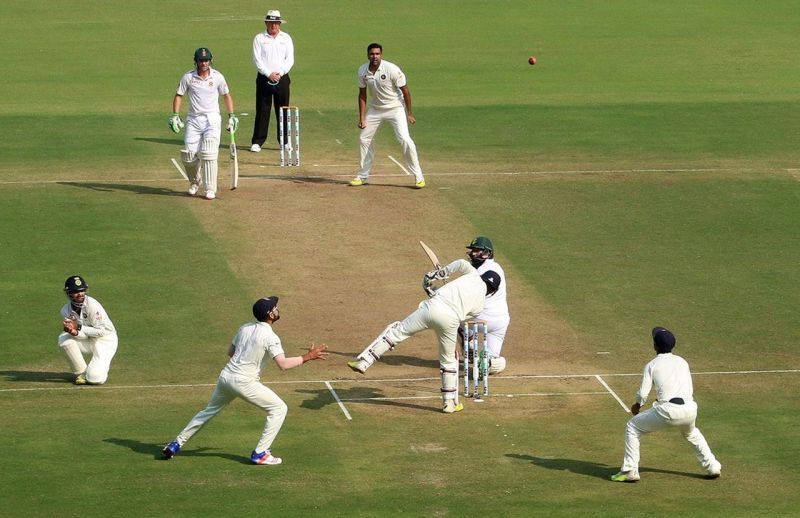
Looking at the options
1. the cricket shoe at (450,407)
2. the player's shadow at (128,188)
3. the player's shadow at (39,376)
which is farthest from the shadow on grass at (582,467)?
the player's shadow at (128,188)

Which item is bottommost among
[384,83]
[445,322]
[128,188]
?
[445,322]

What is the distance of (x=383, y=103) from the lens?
2588 cm

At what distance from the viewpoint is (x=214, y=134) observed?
25.2m

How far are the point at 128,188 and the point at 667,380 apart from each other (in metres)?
14.3

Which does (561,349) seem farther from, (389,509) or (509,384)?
(389,509)

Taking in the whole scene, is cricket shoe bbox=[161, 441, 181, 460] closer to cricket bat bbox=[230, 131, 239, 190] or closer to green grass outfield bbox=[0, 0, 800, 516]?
green grass outfield bbox=[0, 0, 800, 516]

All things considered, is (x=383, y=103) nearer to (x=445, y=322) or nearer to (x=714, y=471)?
(x=445, y=322)

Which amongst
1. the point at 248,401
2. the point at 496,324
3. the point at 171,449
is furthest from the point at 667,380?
the point at 171,449

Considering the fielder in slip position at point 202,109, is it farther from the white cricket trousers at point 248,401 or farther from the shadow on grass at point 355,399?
the white cricket trousers at point 248,401

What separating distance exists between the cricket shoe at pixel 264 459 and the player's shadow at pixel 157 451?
20cm

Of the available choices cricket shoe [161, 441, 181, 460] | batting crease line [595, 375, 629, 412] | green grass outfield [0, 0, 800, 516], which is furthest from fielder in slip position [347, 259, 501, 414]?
cricket shoe [161, 441, 181, 460]

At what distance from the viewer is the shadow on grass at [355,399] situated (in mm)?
17656

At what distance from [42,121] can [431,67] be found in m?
11.0

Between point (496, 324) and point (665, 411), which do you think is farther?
point (496, 324)
